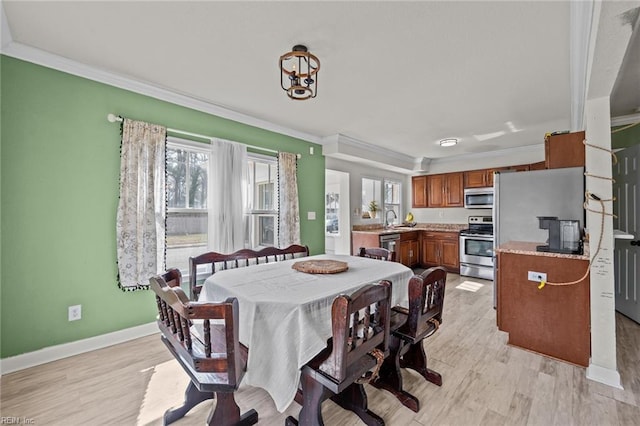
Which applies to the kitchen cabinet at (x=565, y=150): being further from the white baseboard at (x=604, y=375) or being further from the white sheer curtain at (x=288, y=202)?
the white sheer curtain at (x=288, y=202)

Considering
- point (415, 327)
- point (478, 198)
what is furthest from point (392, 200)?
point (415, 327)

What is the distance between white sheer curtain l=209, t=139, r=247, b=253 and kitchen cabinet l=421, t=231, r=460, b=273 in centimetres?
400

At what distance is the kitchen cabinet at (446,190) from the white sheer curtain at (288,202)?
355cm

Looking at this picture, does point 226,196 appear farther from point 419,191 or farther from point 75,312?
point 419,191

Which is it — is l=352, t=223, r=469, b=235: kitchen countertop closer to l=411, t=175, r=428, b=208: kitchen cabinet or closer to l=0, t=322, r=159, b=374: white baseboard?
l=411, t=175, r=428, b=208: kitchen cabinet

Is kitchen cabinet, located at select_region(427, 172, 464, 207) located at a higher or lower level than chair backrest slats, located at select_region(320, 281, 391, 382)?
higher

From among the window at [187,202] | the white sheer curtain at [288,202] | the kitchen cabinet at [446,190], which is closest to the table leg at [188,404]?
the window at [187,202]

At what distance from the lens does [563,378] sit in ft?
6.68

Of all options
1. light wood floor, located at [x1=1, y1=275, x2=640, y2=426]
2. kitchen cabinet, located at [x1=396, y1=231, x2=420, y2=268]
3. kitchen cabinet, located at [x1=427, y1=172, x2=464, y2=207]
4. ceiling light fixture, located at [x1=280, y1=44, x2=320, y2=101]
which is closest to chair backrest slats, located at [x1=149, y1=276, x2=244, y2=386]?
light wood floor, located at [x1=1, y1=275, x2=640, y2=426]

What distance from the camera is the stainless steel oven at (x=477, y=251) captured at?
15.8 ft

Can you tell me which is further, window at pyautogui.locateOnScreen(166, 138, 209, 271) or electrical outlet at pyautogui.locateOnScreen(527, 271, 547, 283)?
window at pyautogui.locateOnScreen(166, 138, 209, 271)

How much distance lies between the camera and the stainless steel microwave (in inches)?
205

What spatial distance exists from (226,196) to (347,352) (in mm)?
2468

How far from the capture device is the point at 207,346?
116 cm
